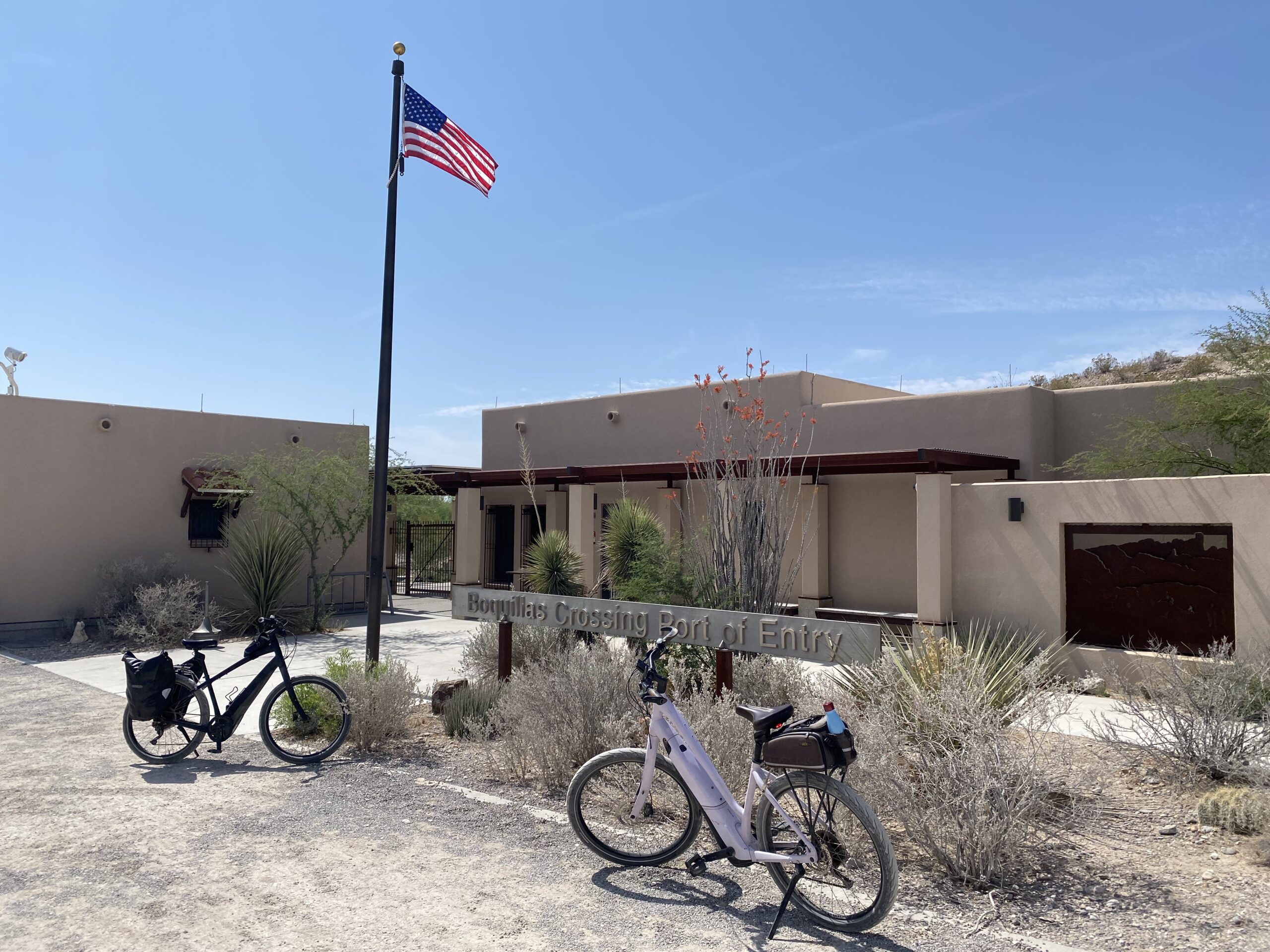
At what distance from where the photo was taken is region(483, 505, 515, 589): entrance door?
2186 cm

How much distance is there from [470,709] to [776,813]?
4.22 metres

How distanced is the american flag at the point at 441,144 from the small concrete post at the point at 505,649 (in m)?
4.45

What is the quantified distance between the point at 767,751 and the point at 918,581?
27.1 feet

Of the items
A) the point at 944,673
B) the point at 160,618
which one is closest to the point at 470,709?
the point at 944,673

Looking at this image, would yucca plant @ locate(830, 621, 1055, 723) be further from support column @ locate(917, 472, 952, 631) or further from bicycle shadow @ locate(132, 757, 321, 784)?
support column @ locate(917, 472, 952, 631)

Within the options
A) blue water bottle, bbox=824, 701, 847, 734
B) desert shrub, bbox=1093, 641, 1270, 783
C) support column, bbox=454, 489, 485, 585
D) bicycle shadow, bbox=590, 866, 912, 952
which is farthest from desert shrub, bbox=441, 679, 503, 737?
support column, bbox=454, 489, 485, 585

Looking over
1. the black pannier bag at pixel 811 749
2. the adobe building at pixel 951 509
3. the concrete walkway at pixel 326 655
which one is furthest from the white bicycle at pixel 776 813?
the adobe building at pixel 951 509

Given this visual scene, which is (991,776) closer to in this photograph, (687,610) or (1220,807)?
(1220,807)

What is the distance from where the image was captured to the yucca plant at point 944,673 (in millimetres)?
5633

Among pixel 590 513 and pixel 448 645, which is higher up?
pixel 590 513

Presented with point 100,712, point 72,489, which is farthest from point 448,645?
point 72,489

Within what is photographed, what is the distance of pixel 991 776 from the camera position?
173 inches

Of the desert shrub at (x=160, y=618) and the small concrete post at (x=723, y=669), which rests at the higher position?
the small concrete post at (x=723, y=669)

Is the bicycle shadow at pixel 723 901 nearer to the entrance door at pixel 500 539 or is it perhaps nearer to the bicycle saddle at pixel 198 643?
the bicycle saddle at pixel 198 643
